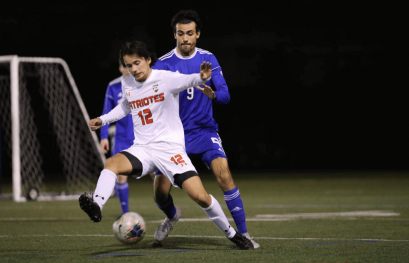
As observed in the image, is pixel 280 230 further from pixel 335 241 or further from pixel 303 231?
pixel 335 241

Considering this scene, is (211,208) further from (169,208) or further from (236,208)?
(169,208)

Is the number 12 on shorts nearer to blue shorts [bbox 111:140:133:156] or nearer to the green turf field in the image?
the green turf field

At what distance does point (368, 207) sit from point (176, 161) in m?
5.23

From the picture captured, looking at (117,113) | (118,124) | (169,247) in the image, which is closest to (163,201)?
(169,247)

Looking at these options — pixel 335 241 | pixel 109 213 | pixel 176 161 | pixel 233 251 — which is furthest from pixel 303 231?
pixel 109 213

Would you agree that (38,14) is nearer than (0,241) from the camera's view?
No

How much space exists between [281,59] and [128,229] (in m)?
15.3

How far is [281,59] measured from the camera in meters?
19.6

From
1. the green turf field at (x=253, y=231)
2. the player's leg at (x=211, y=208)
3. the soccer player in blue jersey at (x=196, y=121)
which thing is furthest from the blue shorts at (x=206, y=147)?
the green turf field at (x=253, y=231)

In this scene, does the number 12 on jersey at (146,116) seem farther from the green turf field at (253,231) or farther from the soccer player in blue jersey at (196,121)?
the green turf field at (253,231)

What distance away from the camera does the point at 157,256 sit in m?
4.60

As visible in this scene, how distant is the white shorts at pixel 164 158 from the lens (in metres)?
4.76

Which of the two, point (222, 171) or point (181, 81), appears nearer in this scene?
point (181, 81)

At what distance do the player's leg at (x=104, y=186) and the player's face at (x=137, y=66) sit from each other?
635mm
